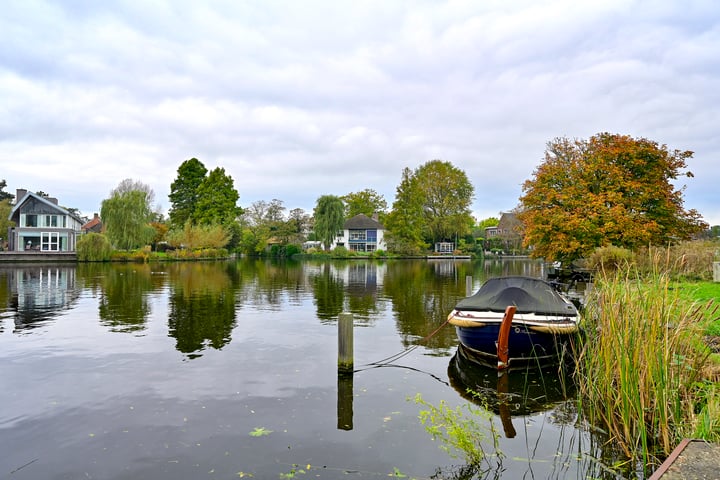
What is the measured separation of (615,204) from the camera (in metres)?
22.8

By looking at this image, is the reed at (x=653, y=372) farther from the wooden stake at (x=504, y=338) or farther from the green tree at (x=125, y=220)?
the green tree at (x=125, y=220)

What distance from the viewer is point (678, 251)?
18.4m

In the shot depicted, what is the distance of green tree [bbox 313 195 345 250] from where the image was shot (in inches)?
2958

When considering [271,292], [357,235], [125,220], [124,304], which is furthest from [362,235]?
[124,304]

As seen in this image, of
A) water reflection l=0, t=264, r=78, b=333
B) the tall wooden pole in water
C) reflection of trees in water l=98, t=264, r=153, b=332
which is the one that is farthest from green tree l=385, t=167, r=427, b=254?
the tall wooden pole in water

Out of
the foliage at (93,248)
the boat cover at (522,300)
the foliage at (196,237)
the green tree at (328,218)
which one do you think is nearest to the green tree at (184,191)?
the foliage at (196,237)

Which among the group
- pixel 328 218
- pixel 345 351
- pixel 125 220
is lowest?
pixel 345 351

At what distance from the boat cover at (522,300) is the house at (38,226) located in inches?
2335

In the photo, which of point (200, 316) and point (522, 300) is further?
point (200, 316)

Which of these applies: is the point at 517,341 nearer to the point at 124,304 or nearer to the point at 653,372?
the point at 653,372

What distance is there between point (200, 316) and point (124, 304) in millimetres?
5076

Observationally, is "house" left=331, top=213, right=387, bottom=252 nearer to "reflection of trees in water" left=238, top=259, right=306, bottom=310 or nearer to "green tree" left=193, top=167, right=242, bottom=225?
"green tree" left=193, top=167, right=242, bottom=225

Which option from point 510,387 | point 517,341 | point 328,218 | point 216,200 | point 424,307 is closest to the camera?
point 510,387

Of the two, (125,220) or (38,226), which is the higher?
(125,220)
